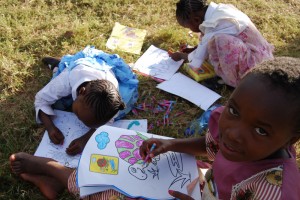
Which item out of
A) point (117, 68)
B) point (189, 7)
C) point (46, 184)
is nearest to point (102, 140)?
point (46, 184)

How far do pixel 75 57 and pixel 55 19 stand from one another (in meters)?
0.73

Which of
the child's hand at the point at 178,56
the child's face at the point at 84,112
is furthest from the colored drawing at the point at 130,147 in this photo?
the child's hand at the point at 178,56

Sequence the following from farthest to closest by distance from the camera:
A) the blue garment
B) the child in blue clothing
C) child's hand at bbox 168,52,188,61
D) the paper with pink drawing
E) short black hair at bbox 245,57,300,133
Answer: child's hand at bbox 168,52,188,61
the blue garment
the child in blue clothing
the paper with pink drawing
short black hair at bbox 245,57,300,133

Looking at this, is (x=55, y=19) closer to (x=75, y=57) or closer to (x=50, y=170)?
(x=75, y=57)

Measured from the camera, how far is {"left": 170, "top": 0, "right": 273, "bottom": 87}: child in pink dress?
231cm

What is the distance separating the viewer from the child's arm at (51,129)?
1.89 m

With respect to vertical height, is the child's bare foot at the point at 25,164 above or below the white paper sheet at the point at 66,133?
above

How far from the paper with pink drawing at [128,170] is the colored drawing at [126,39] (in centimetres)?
110

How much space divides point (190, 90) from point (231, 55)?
359mm

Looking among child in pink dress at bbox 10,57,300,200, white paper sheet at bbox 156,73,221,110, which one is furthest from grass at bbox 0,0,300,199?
child in pink dress at bbox 10,57,300,200

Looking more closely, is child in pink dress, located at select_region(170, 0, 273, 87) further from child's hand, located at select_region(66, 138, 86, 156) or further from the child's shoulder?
the child's shoulder

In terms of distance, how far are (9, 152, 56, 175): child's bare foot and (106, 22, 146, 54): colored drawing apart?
1.17 meters

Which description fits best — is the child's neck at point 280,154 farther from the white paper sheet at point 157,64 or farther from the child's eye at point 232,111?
the white paper sheet at point 157,64

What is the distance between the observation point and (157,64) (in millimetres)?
2576
